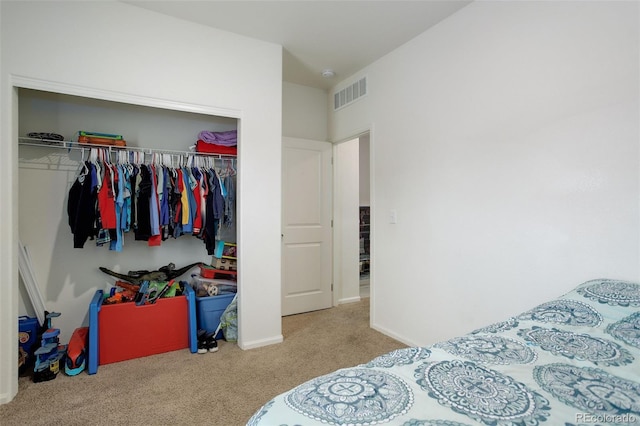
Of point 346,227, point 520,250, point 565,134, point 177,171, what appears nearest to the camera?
point 565,134

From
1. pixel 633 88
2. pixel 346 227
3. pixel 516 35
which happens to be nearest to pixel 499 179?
pixel 633 88

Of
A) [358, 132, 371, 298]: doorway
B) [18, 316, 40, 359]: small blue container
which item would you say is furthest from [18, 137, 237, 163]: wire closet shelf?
[358, 132, 371, 298]: doorway

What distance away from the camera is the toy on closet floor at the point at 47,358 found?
214 centimetres

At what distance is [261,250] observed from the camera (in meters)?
2.78

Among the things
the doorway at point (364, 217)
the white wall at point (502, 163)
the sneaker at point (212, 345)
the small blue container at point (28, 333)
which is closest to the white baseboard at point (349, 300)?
the doorway at point (364, 217)

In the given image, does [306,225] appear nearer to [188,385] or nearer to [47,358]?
[188,385]

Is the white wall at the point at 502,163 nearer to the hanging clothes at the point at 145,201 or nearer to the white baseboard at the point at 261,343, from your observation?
the white baseboard at the point at 261,343

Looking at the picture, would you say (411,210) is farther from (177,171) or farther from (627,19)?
(177,171)

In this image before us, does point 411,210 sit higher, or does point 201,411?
point 411,210

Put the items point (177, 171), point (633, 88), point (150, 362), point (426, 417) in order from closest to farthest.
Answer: point (426, 417), point (633, 88), point (150, 362), point (177, 171)

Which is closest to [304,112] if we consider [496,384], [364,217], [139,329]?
[364,217]

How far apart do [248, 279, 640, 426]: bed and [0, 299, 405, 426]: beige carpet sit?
124 centimetres

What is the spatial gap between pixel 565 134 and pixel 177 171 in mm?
2782
